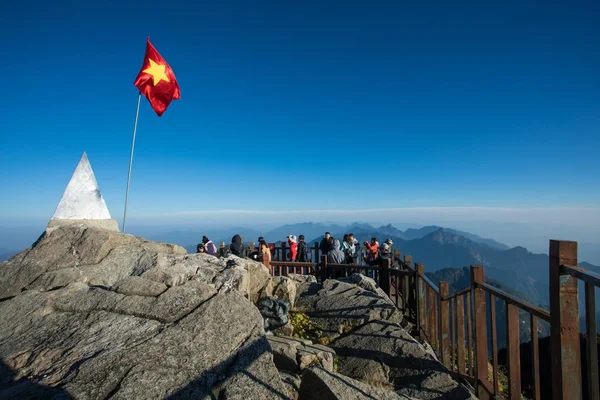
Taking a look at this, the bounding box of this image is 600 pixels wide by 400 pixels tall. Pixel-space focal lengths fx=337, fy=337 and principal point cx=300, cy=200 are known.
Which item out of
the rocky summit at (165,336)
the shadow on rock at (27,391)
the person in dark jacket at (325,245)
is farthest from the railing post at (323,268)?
the shadow on rock at (27,391)

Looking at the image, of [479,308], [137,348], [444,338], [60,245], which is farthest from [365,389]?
[60,245]

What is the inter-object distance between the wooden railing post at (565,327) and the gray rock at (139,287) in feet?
14.6

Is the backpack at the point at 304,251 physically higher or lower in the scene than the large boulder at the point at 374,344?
higher

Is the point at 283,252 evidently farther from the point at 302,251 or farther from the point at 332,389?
the point at 332,389

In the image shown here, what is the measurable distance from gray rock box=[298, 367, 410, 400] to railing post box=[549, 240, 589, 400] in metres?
1.70

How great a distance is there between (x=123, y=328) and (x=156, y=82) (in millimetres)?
7824

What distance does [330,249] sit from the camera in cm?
1245

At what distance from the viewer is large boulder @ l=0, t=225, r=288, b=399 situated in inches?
123

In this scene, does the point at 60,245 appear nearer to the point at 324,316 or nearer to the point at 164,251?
the point at 164,251

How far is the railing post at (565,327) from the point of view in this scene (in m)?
2.57

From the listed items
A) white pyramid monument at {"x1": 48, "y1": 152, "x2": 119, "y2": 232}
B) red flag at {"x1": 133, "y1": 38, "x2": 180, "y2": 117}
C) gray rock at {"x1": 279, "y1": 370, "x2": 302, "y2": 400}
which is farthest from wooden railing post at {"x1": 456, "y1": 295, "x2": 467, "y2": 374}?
red flag at {"x1": 133, "y1": 38, "x2": 180, "y2": 117}

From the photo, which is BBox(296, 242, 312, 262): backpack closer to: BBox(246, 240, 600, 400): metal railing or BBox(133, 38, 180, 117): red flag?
BBox(133, 38, 180, 117): red flag

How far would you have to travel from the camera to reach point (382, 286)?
966 centimetres

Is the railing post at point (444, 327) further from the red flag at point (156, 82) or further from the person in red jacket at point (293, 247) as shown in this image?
the red flag at point (156, 82)
